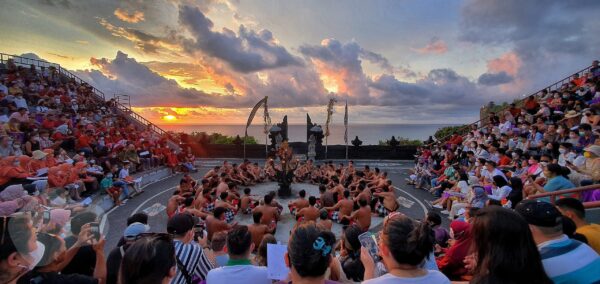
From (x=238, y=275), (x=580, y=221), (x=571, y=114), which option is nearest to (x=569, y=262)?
(x=580, y=221)

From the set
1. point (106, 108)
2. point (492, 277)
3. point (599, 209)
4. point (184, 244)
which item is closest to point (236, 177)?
point (184, 244)

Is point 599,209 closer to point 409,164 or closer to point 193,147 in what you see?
point 409,164

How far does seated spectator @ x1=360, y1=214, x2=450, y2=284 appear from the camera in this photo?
6.82 ft

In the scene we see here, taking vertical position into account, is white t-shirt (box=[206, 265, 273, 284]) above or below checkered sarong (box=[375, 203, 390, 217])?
above

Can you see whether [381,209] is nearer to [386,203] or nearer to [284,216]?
[386,203]

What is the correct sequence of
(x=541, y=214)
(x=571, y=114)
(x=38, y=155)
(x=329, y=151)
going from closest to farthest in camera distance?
(x=541, y=214)
(x=38, y=155)
(x=571, y=114)
(x=329, y=151)

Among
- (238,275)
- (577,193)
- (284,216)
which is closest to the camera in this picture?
(238,275)

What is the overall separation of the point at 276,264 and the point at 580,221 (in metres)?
3.70

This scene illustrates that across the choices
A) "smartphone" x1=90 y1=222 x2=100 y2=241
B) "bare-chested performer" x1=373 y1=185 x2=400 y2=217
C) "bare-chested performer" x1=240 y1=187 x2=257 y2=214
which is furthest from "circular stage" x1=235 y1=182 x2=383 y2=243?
"smartphone" x1=90 y1=222 x2=100 y2=241

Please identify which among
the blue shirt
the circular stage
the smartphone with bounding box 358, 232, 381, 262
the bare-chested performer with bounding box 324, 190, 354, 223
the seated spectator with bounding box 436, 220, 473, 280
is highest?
the blue shirt

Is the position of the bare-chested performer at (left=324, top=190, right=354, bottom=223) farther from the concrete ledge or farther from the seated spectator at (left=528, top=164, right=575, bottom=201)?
the concrete ledge

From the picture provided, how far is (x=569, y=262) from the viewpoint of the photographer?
2.38 metres

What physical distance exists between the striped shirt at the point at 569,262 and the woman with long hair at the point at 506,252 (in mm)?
465

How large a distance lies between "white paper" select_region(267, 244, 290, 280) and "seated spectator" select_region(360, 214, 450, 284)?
884 millimetres
